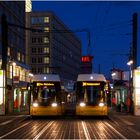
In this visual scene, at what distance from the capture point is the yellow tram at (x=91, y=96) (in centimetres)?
4022

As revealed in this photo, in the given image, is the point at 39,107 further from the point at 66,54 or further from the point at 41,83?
the point at 66,54

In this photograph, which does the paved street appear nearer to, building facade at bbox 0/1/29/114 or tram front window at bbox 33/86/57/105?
tram front window at bbox 33/86/57/105

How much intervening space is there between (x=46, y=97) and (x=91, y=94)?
3.58 metres

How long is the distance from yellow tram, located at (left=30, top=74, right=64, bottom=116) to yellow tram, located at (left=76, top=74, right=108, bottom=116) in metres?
1.66

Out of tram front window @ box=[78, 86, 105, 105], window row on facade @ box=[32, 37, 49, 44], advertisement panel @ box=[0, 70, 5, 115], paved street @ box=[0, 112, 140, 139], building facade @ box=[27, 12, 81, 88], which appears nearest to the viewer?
paved street @ box=[0, 112, 140, 139]

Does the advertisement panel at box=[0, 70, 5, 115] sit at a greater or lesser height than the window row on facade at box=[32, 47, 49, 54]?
lesser

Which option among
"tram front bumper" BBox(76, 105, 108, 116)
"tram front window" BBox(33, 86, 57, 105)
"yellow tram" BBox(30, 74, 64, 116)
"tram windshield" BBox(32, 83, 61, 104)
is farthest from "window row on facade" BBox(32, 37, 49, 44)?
"tram front bumper" BBox(76, 105, 108, 116)

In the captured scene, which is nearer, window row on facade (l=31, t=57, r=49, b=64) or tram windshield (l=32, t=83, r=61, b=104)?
tram windshield (l=32, t=83, r=61, b=104)

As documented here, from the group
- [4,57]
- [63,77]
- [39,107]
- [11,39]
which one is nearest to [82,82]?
[39,107]

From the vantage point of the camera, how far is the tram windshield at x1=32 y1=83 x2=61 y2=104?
4081 centimetres

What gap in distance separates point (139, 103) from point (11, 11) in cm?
4421

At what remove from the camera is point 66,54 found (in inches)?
6969

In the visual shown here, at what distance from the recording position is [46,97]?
40875mm

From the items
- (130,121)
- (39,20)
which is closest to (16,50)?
(130,121)
